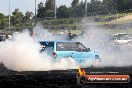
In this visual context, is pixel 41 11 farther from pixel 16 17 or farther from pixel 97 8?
pixel 97 8

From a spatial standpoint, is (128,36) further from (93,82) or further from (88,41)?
(93,82)

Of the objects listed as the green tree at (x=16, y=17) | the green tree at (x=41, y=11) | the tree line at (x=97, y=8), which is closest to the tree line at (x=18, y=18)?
the green tree at (x=16, y=17)

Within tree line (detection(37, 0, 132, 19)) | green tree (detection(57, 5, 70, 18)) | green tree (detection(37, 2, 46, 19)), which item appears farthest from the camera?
green tree (detection(37, 2, 46, 19))

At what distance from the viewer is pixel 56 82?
9492 mm

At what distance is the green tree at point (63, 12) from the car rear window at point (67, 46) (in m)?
75.2

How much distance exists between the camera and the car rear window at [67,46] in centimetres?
1672

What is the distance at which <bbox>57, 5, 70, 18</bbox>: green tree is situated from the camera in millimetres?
93062

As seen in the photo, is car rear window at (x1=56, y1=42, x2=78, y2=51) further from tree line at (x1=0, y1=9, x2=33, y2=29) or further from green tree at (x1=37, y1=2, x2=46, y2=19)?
tree line at (x1=0, y1=9, x2=33, y2=29)

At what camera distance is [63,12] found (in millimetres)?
95375

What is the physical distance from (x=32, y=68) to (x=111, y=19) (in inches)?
2037

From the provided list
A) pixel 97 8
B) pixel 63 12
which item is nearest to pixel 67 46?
pixel 97 8

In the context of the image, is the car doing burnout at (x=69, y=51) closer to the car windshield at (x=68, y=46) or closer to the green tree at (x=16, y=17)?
the car windshield at (x=68, y=46)

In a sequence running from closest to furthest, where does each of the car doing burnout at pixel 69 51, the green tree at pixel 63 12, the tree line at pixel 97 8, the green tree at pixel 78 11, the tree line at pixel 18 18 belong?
the car doing burnout at pixel 69 51, the tree line at pixel 97 8, the green tree at pixel 78 11, the green tree at pixel 63 12, the tree line at pixel 18 18

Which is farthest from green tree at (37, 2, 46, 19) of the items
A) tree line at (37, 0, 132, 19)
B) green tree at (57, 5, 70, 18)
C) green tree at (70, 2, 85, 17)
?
green tree at (70, 2, 85, 17)
